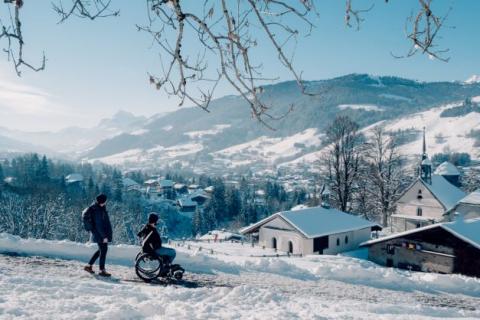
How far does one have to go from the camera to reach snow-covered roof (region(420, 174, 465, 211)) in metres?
42.6

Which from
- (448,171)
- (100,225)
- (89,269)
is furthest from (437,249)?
(448,171)

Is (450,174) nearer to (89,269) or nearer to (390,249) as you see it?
(390,249)

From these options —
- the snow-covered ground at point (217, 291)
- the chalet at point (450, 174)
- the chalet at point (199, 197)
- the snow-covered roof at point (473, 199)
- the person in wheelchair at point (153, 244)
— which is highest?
the chalet at point (450, 174)

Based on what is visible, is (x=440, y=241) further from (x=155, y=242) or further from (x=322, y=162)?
(x=155, y=242)

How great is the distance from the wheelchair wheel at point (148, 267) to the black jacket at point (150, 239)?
5.8 inches

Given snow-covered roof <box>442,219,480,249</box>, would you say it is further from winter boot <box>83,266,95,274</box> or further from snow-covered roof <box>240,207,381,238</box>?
winter boot <box>83,266,95,274</box>

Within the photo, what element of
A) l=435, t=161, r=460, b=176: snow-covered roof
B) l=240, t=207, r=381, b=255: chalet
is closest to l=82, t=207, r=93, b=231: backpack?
l=240, t=207, r=381, b=255: chalet

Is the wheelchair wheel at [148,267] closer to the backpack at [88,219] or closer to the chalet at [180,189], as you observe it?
the backpack at [88,219]

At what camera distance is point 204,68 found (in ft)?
10.3

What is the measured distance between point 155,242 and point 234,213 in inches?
3100

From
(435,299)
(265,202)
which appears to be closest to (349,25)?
(435,299)

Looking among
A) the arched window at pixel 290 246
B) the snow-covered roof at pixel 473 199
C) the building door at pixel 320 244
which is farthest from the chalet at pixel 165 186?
the building door at pixel 320 244

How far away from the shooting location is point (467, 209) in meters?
40.3

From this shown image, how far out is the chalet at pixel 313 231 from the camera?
30.1 m
